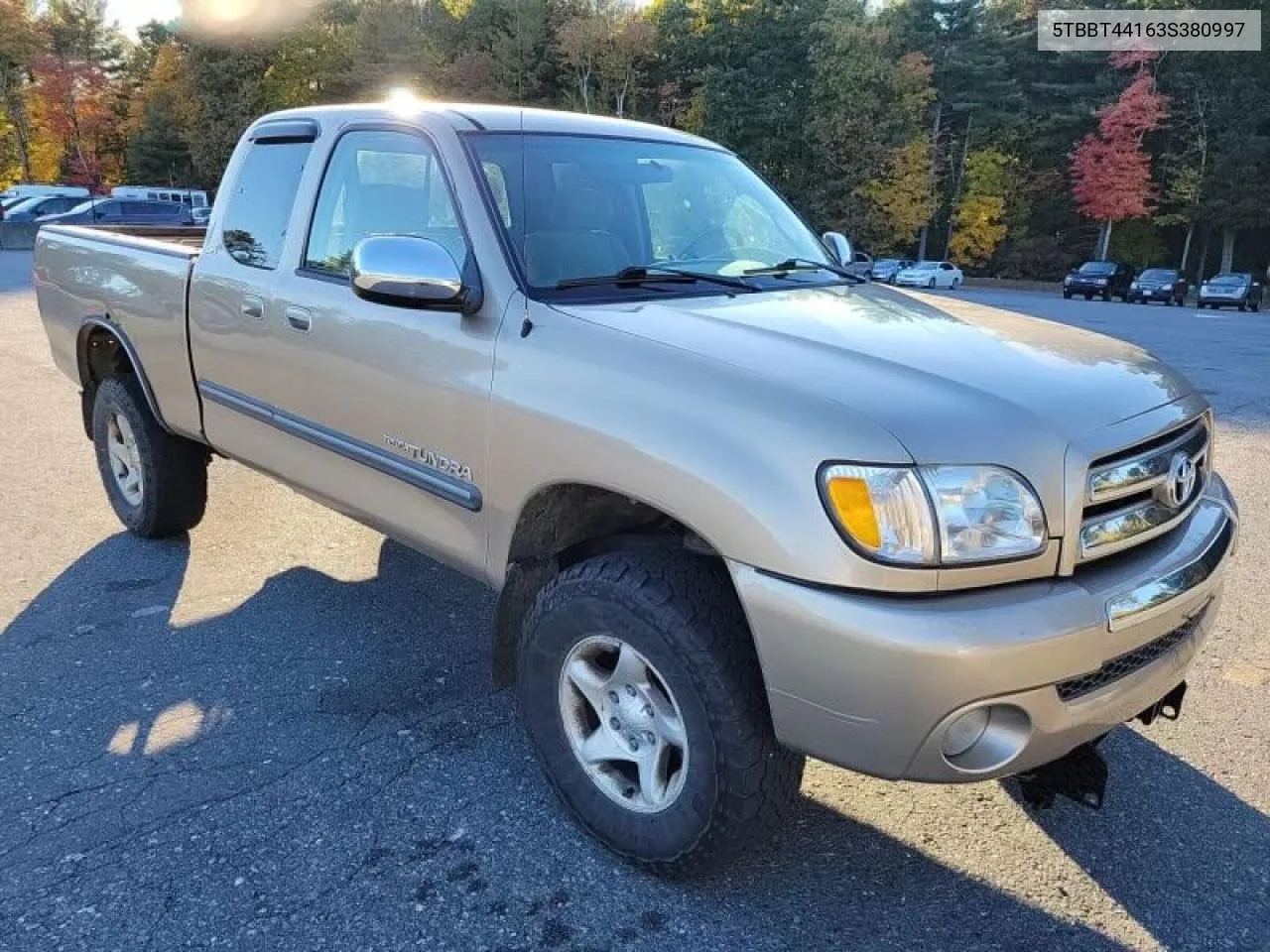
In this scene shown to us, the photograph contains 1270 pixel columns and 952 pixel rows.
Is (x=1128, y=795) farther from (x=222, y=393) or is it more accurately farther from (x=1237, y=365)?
(x=1237, y=365)

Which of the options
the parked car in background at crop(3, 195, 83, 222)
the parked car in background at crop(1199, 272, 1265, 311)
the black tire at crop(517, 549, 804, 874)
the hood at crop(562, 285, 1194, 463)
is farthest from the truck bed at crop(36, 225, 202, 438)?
the parked car in background at crop(3, 195, 83, 222)

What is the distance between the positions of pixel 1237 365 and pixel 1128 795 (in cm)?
1166

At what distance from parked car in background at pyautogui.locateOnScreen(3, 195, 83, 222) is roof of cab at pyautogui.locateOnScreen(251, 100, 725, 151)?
38344mm

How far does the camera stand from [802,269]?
11.5 feet

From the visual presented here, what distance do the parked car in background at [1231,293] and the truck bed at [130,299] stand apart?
34.6 meters

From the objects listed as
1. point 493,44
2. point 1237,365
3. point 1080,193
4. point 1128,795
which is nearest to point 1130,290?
point 1080,193

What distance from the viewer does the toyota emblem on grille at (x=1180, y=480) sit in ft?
7.94

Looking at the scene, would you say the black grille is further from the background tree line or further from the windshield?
the background tree line

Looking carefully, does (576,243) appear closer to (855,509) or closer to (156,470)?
(855,509)

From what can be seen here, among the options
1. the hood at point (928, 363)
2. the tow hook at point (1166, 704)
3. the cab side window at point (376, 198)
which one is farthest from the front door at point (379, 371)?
the tow hook at point (1166, 704)

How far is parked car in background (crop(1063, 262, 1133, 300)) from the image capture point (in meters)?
35.2

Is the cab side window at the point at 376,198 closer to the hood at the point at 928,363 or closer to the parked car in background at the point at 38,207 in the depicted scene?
the hood at the point at 928,363

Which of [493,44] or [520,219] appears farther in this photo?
[493,44]

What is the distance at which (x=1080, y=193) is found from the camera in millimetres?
45719
